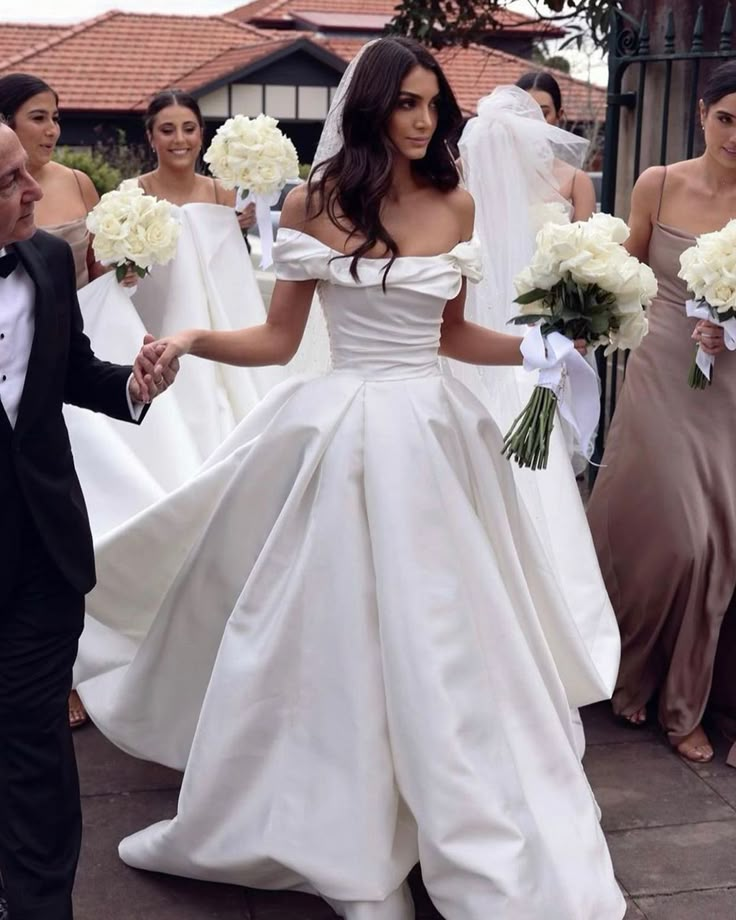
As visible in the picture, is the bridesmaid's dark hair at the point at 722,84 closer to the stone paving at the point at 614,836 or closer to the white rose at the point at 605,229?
the white rose at the point at 605,229

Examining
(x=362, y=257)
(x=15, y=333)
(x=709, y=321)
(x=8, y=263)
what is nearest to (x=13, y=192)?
(x=8, y=263)

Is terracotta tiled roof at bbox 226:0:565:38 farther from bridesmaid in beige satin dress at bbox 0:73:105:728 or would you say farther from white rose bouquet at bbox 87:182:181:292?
white rose bouquet at bbox 87:182:181:292

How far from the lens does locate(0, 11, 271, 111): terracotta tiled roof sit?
31.7 meters

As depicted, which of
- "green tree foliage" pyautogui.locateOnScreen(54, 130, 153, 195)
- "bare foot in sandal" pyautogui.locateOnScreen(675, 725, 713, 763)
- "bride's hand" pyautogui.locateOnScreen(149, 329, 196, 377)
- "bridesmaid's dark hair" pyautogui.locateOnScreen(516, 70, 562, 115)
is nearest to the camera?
"bride's hand" pyautogui.locateOnScreen(149, 329, 196, 377)

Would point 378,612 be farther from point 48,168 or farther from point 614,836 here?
point 48,168

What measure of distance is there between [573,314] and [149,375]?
1.21 m

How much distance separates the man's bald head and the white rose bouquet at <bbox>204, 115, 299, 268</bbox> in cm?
329

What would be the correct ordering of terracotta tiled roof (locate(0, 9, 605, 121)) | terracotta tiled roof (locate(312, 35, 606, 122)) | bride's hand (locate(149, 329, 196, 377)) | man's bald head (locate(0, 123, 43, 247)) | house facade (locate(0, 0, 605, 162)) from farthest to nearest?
1. terracotta tiled roof (locate(312, 35, 606, 122))
2. terracotta tiled roof (locate(0, 9, 605, 121))
3. house facade (locate(0, 0, 605, 162))
4. bride's hand (locate(149, 329, 196, 377))
5. man's bald head (locate(0, 123, 43, 247))

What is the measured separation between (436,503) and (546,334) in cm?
60

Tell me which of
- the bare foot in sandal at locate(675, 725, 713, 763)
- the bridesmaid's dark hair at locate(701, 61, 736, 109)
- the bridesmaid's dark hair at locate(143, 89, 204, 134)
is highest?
the bridesmaid's dark hair at locate(701, 61, 736, 109)

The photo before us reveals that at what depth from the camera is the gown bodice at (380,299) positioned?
3.80m

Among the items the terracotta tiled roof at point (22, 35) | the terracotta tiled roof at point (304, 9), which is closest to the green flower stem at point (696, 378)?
the terracotta tiled roof at point (22, 35)

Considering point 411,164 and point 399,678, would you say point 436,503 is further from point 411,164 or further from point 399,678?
point 411,164

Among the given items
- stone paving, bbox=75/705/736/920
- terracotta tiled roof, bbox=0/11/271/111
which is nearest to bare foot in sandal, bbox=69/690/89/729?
stone paving, bbox=75/705/736/920
